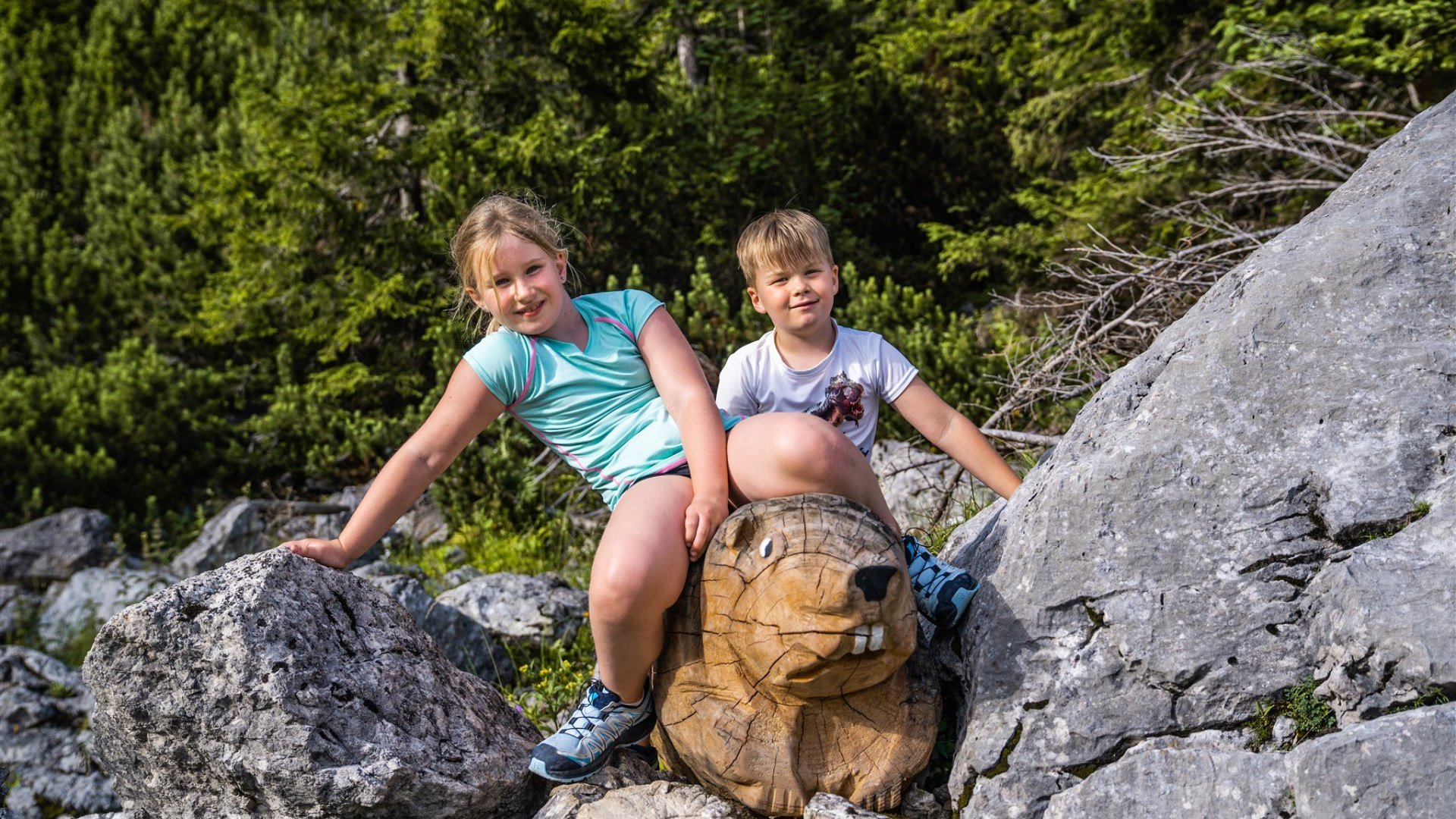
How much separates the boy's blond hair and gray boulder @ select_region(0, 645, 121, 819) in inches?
140

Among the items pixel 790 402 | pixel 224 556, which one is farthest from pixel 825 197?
pixel 790 402

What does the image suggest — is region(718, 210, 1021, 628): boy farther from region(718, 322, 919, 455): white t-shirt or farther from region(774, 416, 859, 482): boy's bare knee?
region(774, 416, 859, 482): boy's bare knee

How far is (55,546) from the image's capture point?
717 cm

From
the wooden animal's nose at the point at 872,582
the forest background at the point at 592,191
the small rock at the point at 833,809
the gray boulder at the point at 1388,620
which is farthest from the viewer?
the forest background at the point at 592,191

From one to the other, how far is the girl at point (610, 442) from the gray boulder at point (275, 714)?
8.2 inches

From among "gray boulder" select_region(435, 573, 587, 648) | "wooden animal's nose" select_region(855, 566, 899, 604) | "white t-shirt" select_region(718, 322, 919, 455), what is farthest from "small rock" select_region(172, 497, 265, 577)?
"wooden animal's nose" select_region(855, 566, 899, 604)

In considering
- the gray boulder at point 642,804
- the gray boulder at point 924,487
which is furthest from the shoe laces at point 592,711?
the gray boulder at point 924,487

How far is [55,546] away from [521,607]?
4564 mm

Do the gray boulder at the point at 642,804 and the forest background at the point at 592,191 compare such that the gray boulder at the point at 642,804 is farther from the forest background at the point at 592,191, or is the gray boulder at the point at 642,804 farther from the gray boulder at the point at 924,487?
the forest background at the point at 592,191

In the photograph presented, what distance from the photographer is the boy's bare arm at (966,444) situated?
9.14 feet

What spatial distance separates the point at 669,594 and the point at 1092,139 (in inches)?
261

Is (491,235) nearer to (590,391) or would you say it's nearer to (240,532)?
(590,391)

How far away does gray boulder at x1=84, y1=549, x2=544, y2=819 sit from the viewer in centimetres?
233

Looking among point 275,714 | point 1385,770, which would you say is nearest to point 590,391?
point 275,714
